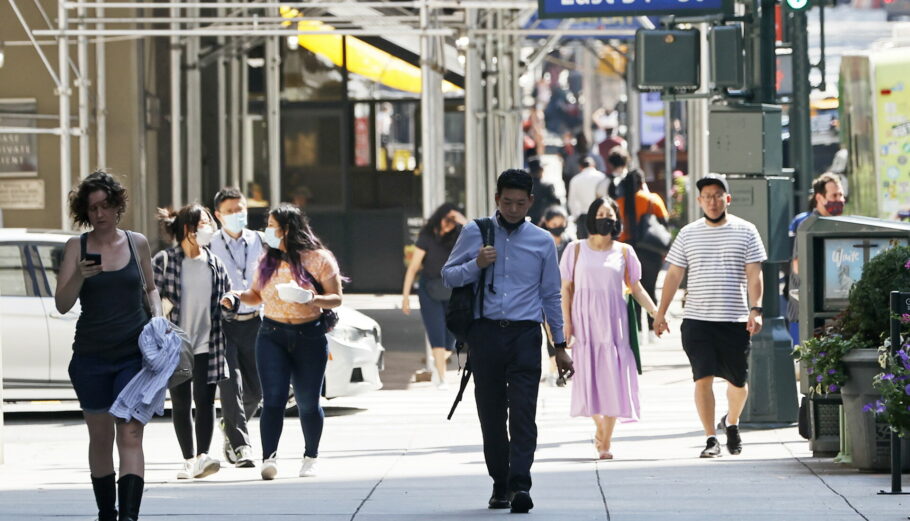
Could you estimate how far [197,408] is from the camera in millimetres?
10273

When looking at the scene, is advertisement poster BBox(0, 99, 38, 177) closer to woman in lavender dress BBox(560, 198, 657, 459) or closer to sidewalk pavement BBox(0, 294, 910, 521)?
sidewalk pavement BBox(0, 294, 910, 521)

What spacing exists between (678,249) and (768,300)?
1391mm

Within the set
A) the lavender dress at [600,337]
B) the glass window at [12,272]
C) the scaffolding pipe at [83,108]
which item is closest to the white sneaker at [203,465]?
the lavender dress at [600,337]

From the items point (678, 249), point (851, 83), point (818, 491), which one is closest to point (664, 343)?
point (851, 83)

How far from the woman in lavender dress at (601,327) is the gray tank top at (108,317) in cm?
398

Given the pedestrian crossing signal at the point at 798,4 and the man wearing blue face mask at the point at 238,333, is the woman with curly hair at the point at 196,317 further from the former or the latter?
the pedestrian crossing signal at the point at 798,4

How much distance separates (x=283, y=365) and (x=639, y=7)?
4.02 m

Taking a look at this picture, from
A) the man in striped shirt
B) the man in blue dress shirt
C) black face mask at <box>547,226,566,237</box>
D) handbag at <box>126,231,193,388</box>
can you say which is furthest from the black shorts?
black face mask at <box>547,226,566,237</box>

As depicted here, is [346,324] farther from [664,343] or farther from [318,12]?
[318,12]

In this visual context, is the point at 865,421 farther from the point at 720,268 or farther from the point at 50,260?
the point at 50,260

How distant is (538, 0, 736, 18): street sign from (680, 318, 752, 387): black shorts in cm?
250

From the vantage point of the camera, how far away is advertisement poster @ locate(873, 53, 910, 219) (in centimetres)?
2014

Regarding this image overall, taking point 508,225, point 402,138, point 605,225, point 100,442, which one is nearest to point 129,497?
point 100,442

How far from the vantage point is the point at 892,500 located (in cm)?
862
